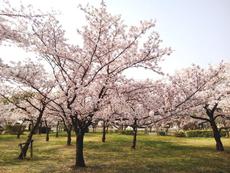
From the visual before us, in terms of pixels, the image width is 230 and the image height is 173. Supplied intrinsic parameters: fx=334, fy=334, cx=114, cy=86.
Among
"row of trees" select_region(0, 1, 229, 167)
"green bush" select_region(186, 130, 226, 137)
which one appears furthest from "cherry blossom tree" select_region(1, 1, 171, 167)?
"green bush" select_region(186, 130, 226, 137)

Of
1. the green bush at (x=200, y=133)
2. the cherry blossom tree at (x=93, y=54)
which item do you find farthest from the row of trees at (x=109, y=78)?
the green bush at (x=200, y=133)

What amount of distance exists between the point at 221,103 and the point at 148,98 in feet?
51.7

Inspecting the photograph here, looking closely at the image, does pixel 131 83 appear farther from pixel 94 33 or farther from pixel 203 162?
pixel 203 162

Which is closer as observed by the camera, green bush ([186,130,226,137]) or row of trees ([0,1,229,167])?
row of trees ([0,1,229,167])

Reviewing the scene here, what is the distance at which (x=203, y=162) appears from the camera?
2583 centimetres

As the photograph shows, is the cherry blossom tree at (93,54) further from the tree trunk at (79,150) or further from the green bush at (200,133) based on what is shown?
the green bush at (200,133)

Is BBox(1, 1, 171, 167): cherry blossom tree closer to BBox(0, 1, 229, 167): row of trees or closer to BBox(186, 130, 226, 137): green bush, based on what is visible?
BBox(0, 1, 229, 167): row of trees

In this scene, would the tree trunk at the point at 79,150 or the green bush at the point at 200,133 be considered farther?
the green bush at the point at 200,133

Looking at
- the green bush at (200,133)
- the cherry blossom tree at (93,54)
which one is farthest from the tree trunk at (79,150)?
the green bush at (200,133)

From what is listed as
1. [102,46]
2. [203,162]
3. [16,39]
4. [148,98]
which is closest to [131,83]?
[148,98]

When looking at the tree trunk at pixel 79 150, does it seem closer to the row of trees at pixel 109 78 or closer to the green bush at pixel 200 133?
Result: the row of trees at pixel 109 78

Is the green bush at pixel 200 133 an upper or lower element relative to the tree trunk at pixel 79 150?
upper

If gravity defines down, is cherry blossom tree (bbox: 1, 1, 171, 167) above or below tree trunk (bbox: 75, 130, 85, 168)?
above

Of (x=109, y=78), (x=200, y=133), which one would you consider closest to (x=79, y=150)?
(x=109, y=78)
